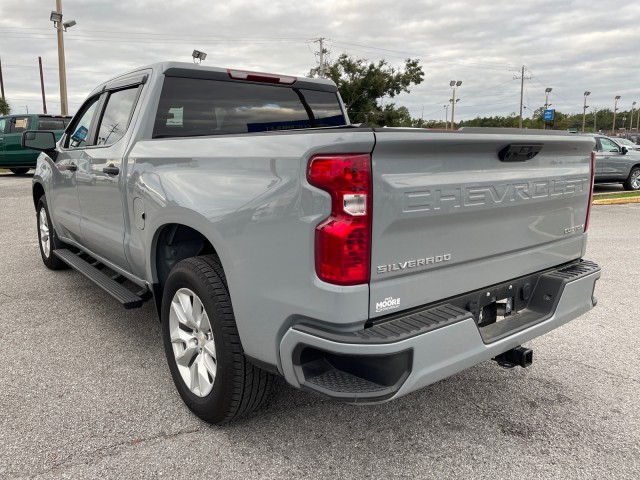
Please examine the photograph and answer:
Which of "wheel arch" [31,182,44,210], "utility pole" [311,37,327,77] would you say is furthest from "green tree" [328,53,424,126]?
"wheel arch" [31,182,44,210]

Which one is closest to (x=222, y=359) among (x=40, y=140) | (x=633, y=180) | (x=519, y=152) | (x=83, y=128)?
(x=519, y=152)

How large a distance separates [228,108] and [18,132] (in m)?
16.2

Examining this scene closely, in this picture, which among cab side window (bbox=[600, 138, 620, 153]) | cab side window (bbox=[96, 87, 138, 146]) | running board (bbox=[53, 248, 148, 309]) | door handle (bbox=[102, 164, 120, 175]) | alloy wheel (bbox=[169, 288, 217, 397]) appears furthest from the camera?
cab side window (bbox=[600, 138, 620, 153])

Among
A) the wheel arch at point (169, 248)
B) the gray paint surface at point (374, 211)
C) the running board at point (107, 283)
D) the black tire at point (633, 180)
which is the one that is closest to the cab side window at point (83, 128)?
the running board at point (107, 283)

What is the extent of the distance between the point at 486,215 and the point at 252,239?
3.55 feet

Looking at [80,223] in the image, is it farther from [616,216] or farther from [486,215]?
[616,216]

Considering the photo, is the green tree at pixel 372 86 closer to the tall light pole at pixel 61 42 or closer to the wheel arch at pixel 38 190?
the tall light pole at pixel 61 42

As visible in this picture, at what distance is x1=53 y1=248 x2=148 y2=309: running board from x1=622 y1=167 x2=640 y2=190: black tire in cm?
1601

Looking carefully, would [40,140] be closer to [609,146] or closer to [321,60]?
[609,146]

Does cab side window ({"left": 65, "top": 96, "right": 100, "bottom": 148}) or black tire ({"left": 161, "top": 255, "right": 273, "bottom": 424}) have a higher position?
cab side window ({"left": 65, "top": 96, "right": 100, "bottom": 148})

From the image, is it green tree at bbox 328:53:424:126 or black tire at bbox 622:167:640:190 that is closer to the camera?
black tire at bbox 622:167:640:190

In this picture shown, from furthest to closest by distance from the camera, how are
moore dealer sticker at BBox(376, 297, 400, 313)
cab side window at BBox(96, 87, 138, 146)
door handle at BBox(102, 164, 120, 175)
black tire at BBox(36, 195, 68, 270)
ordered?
1. black tire at BBox(36, 195, 68, 270)
2. cab side window at BBox(96, 87, 138, 146)
3. door handle at BBox(102, 164, 120, 175)
4. moore dealer sticker at BBox(376, 297, 400, 313)

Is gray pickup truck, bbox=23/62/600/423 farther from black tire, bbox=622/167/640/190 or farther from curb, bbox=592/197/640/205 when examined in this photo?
black tire, bbox=622/167/640/190

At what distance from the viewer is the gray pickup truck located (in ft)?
6.63
